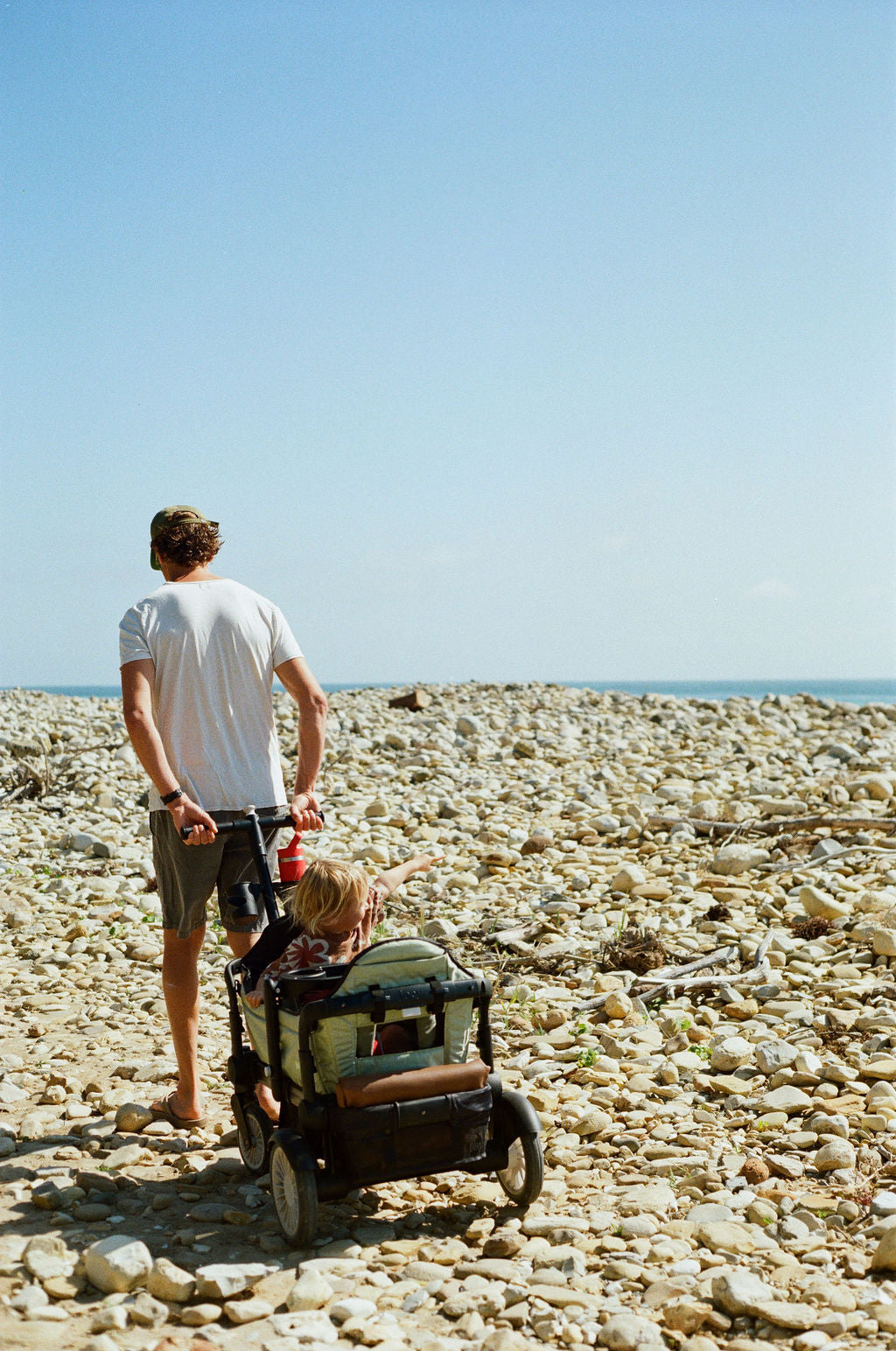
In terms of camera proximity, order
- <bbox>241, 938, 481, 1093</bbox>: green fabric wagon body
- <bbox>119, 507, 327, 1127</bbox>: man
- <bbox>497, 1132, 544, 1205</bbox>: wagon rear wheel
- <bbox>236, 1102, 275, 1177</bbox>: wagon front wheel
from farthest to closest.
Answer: <bbox>119, 507, 327, 1127</bbox>: man < <bbox>236, 1102, 275, 1177</bbox>: wagon front wheel < <bbox>497, 1132, 544, 1205</bbox>: wagon rear wheel < <bbox>241, 938, 481, 1093</bbox>: green fabric wagon body

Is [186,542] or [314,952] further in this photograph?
[186,542]

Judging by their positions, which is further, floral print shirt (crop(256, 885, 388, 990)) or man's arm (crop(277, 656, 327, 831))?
man's arm (crop(277, 656, 327, 831))

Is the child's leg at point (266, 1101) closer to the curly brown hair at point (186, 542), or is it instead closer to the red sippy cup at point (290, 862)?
the red sippy cup at point (290, 862)

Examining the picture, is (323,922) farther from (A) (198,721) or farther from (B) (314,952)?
(A) (198,721)

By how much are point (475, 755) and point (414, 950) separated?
399 inches

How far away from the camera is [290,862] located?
4180 millimetres

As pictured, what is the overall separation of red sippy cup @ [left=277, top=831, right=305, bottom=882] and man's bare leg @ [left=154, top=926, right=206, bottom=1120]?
0.38m

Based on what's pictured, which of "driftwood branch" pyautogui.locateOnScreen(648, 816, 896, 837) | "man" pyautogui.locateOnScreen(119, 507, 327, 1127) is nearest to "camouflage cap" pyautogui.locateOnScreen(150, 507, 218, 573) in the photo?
"man" pyautogui.locateOnScreen(119, 507, 327, 1127)

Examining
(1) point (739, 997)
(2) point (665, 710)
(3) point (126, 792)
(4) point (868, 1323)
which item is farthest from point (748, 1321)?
(2) point (665, 710)

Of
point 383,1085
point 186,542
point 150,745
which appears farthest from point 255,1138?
point 186,542

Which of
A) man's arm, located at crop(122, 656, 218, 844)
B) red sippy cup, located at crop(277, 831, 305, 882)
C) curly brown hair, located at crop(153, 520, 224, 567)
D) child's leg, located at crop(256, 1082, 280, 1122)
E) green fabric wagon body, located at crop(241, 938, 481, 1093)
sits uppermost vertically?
curly brown hair, located at crop(153, 520, 224, 567)

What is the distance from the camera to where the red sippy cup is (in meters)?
4.18

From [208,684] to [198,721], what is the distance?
14 cm

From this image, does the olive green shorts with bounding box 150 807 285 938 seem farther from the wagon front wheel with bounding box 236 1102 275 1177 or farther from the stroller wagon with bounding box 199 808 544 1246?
the stroller wagon with bounding box 199 808 544 1246
